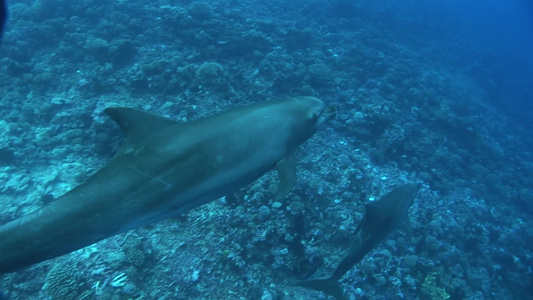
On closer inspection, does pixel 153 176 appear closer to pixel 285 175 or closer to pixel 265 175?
pixel 285 175

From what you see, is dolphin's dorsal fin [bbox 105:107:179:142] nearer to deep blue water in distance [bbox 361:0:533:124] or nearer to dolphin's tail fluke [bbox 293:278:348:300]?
dolphin's tail fluke [bbox 293:278:348:300]

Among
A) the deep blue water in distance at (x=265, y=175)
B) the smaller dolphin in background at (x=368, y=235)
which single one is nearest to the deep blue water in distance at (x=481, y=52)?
the deep blue water in distance at (x=265, y=175)

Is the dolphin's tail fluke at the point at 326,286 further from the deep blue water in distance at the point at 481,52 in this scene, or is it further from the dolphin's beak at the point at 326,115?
the deep blue water in distance at the point at 481,52

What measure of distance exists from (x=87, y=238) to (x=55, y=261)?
296 centimetres

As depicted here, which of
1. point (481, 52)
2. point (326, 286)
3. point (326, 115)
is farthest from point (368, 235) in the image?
point (481, 52)

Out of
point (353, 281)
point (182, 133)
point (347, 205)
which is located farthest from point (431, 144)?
point (182, 133)

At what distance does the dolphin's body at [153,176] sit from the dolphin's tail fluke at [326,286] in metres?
2.42

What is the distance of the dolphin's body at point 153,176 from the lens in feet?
8.65

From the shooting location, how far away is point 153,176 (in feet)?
9.68

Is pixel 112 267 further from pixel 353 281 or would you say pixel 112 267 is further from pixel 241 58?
pixel 241 58

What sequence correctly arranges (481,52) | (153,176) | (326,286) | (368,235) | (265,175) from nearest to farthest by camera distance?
(153,176), (326,286), (368,235), (265,175), (481,52)

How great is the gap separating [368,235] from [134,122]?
4394 millimetres

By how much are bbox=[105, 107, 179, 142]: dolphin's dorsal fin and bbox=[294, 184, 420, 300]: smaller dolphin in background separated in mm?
3868

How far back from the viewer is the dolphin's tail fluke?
5496 mm
